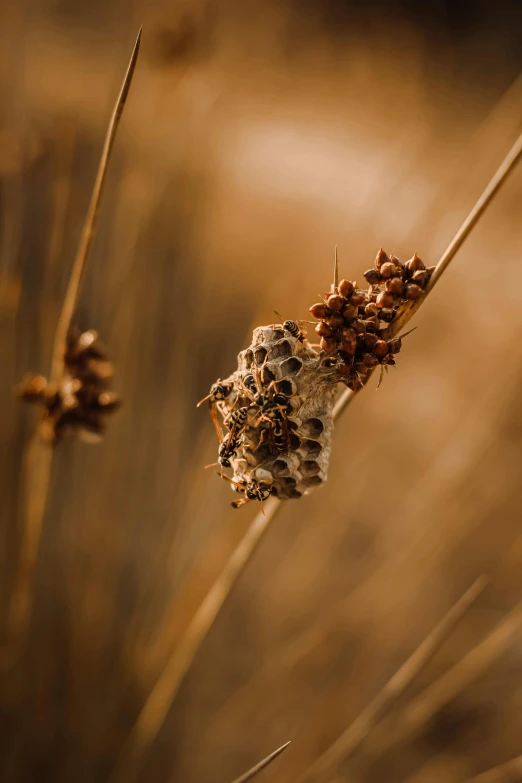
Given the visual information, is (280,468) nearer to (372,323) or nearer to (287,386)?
(287,386)

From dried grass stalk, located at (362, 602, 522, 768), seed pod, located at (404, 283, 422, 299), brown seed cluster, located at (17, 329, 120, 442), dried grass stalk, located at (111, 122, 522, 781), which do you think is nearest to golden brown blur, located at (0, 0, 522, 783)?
dried grass stalk, located at (362, 602, 522, 768)

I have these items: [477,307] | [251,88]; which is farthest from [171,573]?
[251,88]

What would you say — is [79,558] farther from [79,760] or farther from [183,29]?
[183,29]

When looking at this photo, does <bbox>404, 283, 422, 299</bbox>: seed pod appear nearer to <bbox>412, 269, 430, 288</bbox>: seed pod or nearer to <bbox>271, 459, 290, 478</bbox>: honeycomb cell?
<bbox>412, 269, 430, 288</bbox>: seed pod

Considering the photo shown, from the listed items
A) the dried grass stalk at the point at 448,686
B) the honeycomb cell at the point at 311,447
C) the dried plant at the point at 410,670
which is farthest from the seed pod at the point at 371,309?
the dried grass stalk at the point at 448,686

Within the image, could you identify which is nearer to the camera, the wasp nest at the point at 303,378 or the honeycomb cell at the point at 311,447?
the wasp nest at the point at 303,378

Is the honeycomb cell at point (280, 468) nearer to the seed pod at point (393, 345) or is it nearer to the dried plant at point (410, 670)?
the seed pod at point (393, 345)
